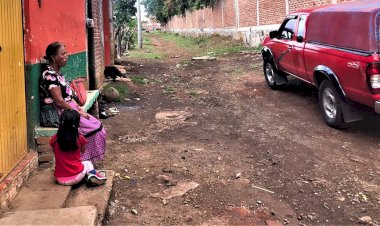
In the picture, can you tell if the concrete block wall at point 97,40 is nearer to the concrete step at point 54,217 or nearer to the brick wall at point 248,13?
the concrete step at point 54,217

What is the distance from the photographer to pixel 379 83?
5289mm

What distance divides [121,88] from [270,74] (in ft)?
11.9

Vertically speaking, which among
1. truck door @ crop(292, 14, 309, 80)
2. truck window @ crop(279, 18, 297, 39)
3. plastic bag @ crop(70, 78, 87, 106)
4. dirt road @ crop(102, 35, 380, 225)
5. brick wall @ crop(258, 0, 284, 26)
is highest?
brick wall @ crop(258, 0, 284, 26)

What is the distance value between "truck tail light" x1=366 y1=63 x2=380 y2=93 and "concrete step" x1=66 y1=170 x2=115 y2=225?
140 inches

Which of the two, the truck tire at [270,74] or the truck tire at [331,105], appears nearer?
the truck tire at [331,105]

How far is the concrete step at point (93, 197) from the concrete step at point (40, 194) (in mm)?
75

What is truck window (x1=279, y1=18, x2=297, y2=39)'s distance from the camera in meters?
8.17

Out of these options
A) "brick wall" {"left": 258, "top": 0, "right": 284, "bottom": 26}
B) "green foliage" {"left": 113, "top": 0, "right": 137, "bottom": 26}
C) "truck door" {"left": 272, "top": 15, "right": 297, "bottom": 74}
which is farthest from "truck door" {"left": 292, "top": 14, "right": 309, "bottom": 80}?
"green foliage" {"left": 113, "top": 0, "right": 137, "bottom": 26}

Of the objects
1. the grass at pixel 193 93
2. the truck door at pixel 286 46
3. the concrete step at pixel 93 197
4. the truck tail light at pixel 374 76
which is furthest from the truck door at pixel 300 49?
the concrete step at pixel 93 197

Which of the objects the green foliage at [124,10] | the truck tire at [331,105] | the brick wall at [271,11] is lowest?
the truck tire at [331,105]

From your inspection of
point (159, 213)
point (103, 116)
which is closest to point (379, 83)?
point (159, 213)

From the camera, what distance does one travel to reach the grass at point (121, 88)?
948 cm

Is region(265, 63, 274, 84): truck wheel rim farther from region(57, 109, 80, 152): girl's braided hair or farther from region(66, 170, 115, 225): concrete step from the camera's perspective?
region(57, 109, 80, 152): girl's braided hair

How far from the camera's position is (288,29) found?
8422 millimetres
